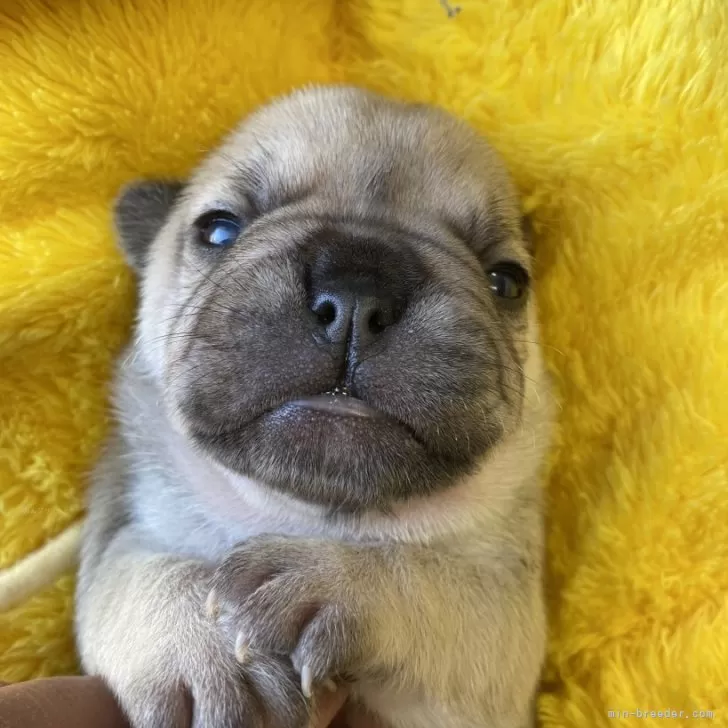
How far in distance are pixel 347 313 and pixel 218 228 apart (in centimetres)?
82

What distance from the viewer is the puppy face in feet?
5.10

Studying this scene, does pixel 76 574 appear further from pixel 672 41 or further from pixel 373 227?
pixel 672 41

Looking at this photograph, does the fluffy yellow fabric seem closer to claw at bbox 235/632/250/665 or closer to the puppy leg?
the puppy leg

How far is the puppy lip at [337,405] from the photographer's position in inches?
61.1

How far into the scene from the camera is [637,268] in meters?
2.51

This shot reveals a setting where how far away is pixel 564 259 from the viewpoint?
2.63m

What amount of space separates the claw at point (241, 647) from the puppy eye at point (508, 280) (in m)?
1.18

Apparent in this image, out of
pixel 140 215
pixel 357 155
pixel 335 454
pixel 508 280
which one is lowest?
pixel 335 454

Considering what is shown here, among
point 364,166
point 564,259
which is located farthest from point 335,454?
point 564,259

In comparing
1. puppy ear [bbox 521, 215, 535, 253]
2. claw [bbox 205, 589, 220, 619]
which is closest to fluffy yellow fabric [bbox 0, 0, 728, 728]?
puppy ear [bbox 521, 215, 535, 253]

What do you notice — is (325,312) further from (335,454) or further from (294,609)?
(294,609)

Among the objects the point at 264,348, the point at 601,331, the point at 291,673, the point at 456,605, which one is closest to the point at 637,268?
the point at 601,331

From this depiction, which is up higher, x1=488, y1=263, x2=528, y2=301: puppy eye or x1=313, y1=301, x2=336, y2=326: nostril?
x1=488, y1=263, x2=528, y2=301: puppy eye

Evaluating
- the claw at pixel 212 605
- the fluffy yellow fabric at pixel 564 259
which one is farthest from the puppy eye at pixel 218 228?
the claw at pixel 212 605
